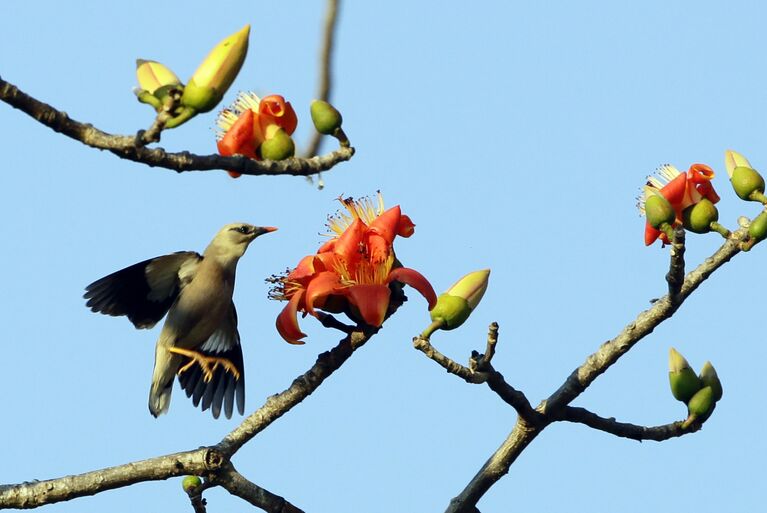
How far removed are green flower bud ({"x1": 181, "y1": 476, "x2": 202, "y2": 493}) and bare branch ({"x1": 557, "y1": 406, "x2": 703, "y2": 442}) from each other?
1206 millimetres

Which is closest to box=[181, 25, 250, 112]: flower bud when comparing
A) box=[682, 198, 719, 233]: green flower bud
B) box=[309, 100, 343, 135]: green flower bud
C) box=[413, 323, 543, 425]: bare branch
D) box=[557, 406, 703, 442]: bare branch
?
box=[309, 100, 343, 135]: green flower bud

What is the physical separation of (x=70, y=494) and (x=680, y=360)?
2.10 m

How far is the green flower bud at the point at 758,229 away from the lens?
3.67 m

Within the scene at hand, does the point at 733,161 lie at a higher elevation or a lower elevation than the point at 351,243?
higher

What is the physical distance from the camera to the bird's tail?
21.2 ft

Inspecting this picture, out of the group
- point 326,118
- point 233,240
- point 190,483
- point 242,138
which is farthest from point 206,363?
point 326,118

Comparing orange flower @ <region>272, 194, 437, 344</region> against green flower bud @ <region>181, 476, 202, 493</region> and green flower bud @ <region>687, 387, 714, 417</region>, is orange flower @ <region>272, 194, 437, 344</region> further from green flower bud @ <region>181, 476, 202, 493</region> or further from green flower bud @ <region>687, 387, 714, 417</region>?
green flower bud @ <region>687, 387, 714, 417</region>

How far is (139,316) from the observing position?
5996 millimetres

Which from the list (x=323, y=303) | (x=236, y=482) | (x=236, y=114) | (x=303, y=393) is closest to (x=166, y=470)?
(x=236, y=482)

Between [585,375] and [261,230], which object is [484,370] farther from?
[261,230]

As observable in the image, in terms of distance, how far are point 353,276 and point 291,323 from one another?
276mm

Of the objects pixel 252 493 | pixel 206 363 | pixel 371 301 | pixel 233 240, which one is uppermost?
pixel 233 240

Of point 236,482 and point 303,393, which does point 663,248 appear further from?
point 236,482

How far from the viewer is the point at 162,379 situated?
6.47 meters
